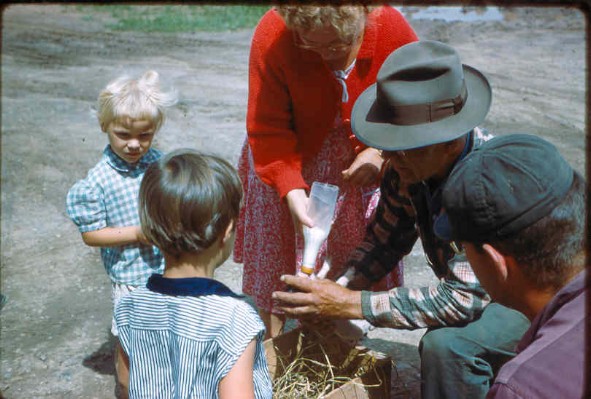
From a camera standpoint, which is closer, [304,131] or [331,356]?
[331,356]

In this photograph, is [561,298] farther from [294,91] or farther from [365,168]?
[294,91]

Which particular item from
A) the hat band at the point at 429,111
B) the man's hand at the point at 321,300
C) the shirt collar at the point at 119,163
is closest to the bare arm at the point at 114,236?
the shirt collar at the point at 119,163

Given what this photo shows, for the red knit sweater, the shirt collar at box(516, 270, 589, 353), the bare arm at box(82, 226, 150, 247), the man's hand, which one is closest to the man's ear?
the shirt collar at box(516, 270, 589, 353)

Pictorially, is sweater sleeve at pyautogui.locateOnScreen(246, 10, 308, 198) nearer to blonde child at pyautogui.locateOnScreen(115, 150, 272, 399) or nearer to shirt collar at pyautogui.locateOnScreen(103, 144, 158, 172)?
shirt collar at pyautogui.locateOnScreen(103, 144, 158, 172)

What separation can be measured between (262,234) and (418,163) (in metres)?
1.06

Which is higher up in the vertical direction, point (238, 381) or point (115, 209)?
point (238, 381)

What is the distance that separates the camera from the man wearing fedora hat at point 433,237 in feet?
8.23

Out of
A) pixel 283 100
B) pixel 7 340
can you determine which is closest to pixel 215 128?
pixel 7 340

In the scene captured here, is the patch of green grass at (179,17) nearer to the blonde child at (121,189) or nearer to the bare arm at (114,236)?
the blonde child at (121,189)

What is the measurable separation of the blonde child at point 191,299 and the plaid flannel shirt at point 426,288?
775mm

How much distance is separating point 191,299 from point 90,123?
6.63 metres

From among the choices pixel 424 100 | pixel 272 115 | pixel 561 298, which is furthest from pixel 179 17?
pixel 561 298

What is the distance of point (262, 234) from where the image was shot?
3393mm

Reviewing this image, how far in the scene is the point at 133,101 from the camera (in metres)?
3.15
